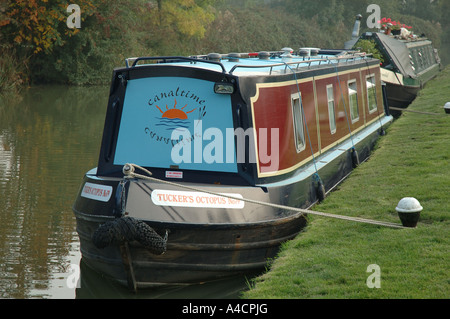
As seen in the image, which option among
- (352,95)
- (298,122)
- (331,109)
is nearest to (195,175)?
(298,122)

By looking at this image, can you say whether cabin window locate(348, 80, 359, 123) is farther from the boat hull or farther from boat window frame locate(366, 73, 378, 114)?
the boat hull

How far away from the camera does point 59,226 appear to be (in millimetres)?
8227

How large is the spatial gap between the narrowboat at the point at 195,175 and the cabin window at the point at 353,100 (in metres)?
2.70

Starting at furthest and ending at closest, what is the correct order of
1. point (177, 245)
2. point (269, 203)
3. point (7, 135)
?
point (7, 135) < point (269, 203) < point (177, 245)

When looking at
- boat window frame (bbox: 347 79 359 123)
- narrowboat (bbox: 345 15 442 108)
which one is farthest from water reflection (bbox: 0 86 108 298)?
narrowboat (bbox: 345 15 442 108)

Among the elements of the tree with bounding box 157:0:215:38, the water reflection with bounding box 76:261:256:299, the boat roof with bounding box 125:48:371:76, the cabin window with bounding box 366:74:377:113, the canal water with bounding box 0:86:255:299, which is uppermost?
the tree with bounding box 157:0:215:38

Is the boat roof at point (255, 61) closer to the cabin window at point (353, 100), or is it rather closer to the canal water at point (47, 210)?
the cabin window at point (353, 100)

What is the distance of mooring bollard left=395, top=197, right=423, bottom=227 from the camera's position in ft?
20.6

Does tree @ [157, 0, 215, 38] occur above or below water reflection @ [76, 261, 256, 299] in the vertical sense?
above

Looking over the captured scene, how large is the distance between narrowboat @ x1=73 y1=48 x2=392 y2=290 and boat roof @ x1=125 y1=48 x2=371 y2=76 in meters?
0.06
